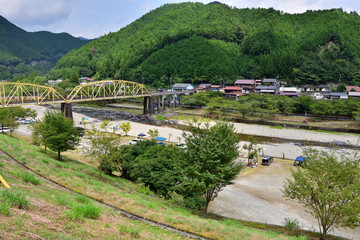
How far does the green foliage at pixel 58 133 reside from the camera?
77.3 feet

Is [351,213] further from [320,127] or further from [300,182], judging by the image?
[320,127]

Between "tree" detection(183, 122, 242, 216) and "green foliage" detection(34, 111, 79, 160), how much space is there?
14936 mm

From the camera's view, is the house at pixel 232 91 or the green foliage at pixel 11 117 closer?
the green foliage at pixel 11 117

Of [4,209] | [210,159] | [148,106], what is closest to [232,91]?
[148,106]

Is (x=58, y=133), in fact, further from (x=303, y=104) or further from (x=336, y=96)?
(x=336, y=96)

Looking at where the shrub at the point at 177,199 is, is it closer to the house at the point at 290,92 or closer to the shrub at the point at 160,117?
the shrub at the point at 160,117

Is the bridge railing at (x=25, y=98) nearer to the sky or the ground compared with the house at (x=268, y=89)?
nearer to the ground

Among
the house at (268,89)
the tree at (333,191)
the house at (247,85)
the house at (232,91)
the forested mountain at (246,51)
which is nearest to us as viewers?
the tree at (333,191)

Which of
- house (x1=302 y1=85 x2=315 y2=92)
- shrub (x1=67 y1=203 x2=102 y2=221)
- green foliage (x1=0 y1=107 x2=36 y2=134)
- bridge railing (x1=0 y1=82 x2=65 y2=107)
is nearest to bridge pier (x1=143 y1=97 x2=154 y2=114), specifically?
bridge railing (x1=0 y1=82 x2=65 y2=107)

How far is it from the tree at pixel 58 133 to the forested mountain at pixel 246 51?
85.3 metres

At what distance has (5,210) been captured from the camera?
622 centimetres

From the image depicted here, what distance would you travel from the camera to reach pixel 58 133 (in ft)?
79.3

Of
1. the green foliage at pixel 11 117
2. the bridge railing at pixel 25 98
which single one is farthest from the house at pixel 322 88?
the green foliage at pixel 11 117

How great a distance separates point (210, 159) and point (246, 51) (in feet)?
414
